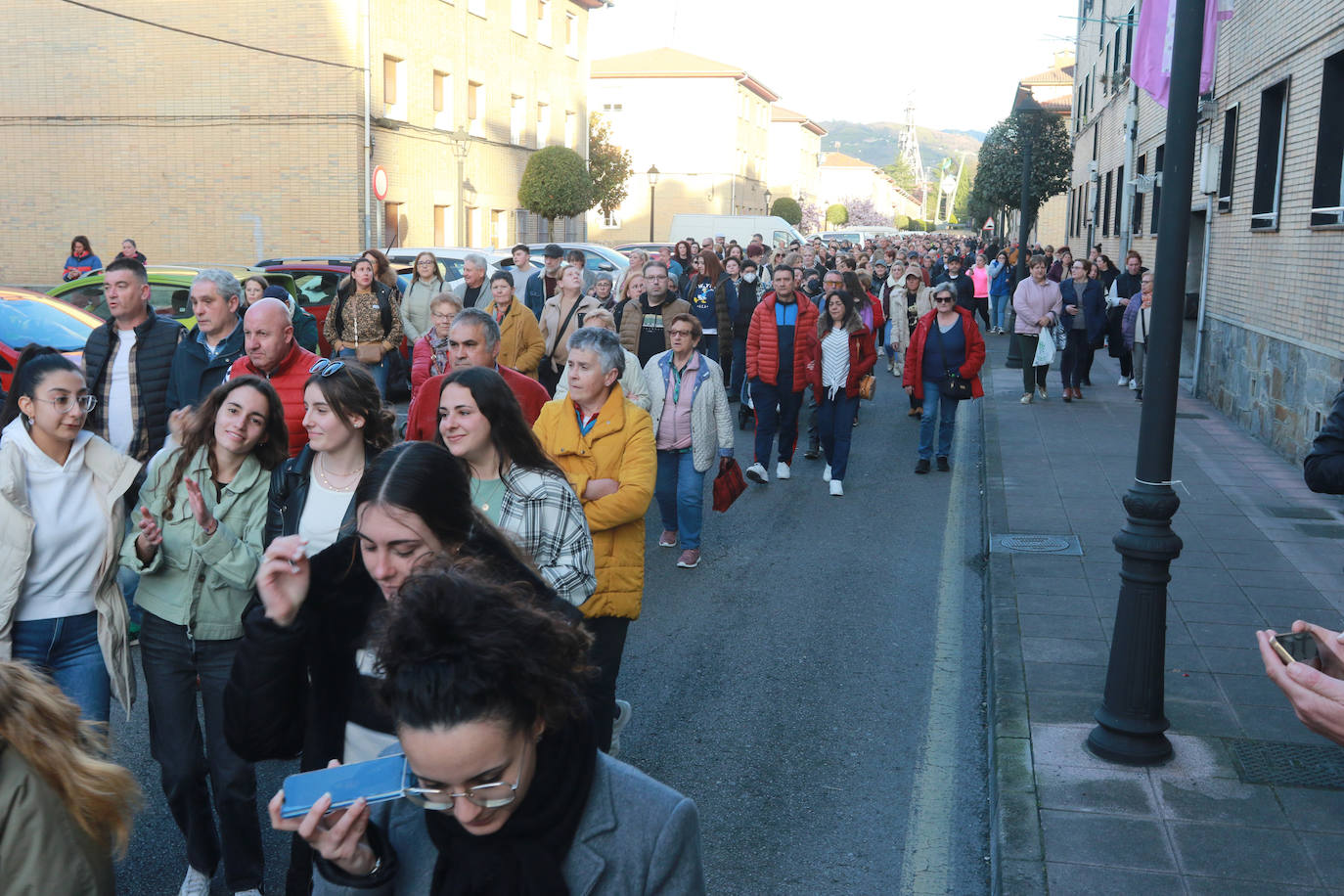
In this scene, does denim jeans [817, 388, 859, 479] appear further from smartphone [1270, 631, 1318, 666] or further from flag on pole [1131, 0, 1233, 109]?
smartphone [1270, 631, 1318, 666]

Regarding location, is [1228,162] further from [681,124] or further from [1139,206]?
[681,124]

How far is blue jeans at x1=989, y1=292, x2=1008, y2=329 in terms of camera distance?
→ 28.7m

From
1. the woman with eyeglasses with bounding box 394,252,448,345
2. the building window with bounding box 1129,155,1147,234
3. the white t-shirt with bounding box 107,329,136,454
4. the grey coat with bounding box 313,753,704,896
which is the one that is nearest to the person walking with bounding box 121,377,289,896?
the white t-shirt with bounding box 107,329,136,454

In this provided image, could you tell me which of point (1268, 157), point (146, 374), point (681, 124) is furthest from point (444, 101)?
point (681, 124)

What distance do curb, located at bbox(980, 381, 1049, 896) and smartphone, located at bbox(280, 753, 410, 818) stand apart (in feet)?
9.10

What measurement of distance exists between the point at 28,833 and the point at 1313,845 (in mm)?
3963

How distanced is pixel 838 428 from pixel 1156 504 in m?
5.84

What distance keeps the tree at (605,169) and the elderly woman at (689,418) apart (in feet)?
113

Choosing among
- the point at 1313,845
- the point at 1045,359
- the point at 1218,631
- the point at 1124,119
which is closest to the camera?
the point at 1313,845

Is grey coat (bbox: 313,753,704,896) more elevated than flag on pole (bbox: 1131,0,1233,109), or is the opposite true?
flag on pole (bbox: 1131,0,1233,109)

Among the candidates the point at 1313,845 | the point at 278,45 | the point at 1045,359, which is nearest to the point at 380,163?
the point at 278,45

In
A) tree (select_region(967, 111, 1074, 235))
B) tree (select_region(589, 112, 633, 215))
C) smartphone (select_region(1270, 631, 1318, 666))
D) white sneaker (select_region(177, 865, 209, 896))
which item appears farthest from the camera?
tree (select_region(589, 112, 633, 215))

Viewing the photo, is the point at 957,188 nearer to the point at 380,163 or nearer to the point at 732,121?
the point at 732,121

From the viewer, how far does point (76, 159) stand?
31453mm
